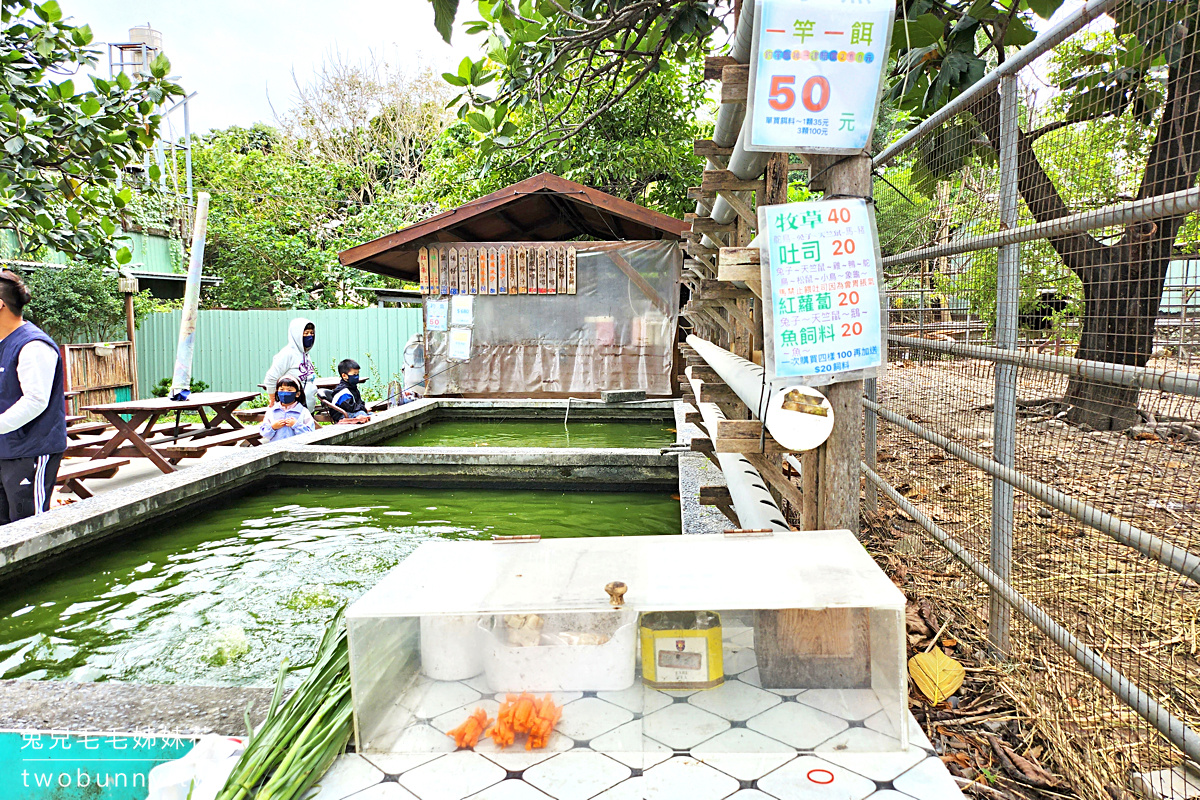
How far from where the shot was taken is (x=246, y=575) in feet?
15.2

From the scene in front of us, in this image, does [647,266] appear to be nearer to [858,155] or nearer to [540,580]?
[858,155]

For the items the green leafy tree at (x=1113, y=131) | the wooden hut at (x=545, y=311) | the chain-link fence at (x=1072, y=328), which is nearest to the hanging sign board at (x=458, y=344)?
the wooden hut at (x=545, y=311)

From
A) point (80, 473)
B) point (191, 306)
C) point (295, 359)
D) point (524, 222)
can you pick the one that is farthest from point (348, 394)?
point (524, 222)

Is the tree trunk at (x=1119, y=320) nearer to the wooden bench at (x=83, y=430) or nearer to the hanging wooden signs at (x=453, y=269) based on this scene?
the hanging wooden signs at (x=453, y=269)

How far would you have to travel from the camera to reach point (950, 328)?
3.76 metres

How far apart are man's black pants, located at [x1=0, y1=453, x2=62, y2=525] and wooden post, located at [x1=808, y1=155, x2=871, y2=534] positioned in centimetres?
449

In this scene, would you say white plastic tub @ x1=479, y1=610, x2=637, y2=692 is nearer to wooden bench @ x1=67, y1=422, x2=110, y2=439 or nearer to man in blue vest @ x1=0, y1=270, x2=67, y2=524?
man in blue vest @ x1=0, y1=270, x2=67, y2=524

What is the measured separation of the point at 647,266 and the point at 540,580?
1037 cm

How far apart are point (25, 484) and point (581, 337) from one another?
8.45m

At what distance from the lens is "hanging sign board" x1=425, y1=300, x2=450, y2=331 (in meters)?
12.4

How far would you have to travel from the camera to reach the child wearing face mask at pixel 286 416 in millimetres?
7734

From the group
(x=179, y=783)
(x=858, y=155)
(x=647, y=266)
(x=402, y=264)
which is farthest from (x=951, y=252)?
(x=402, y=264)

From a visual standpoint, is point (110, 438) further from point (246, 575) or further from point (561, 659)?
point (561, 659)

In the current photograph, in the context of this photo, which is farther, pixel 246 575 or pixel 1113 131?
pixel 246 575
